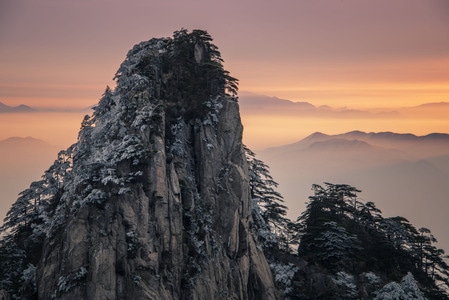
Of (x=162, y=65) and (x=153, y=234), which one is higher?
(x=162, y=65)

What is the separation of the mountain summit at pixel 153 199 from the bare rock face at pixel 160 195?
0.40ft

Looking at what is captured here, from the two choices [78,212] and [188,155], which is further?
[188,155]

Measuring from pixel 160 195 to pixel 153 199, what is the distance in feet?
2.91

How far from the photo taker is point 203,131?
75375 millimetres

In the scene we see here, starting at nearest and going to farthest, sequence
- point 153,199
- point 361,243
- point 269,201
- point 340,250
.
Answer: point 153,199, point 340,250, point 361,243, point 269,201

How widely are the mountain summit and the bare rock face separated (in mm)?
123

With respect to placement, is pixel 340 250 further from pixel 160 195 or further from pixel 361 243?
pixel 160 195

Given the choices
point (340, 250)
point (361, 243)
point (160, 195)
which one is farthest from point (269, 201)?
point (160, 195)

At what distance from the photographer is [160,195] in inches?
2623

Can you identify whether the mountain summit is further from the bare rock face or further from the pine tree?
the pine tree

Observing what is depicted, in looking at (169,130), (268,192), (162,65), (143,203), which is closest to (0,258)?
(143,203)

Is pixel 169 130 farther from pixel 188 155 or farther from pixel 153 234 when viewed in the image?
pixel 153 234

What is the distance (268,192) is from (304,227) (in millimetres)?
7895

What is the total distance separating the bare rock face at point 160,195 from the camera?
2484 inches
